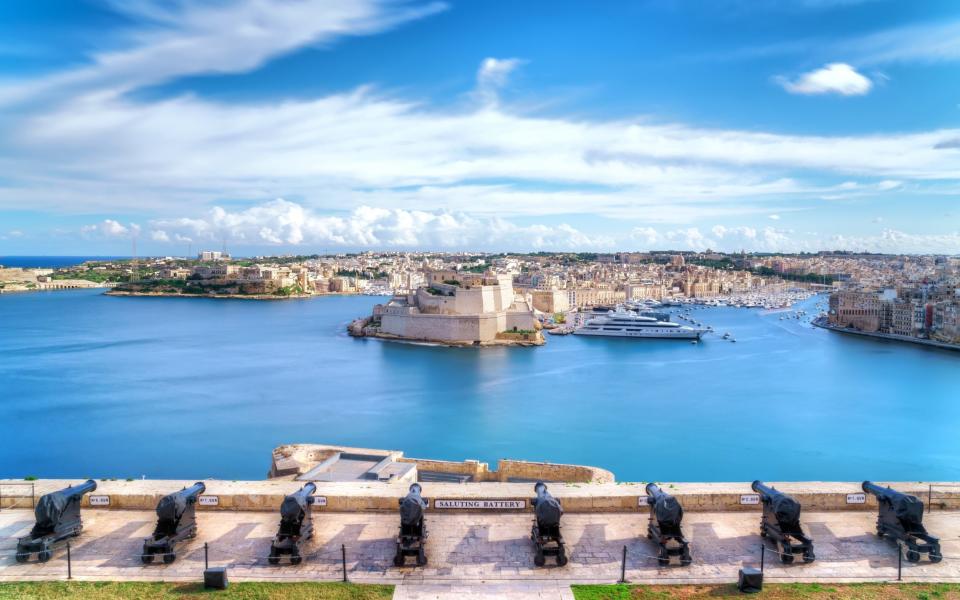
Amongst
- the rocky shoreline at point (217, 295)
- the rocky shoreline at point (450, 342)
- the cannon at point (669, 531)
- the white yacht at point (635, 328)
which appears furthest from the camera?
the rocky shoreline at point (217, 295)

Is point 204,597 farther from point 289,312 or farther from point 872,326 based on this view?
point 289,312

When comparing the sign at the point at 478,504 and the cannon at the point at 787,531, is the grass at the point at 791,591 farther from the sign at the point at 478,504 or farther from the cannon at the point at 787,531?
the sign at the point at 478,504

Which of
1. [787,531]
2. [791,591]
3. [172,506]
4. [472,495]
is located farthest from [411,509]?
[787,531]

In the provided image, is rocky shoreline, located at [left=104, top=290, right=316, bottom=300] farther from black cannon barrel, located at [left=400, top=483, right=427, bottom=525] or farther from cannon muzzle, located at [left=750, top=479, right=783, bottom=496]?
cannon muzzle, located at [left=750, top=479, right=783, bottom=496]

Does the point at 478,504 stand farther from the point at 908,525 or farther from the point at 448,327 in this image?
the point at 448,327

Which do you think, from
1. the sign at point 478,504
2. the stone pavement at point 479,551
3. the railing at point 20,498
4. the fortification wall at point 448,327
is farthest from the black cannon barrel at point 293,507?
the fortification wall at point 448,327
